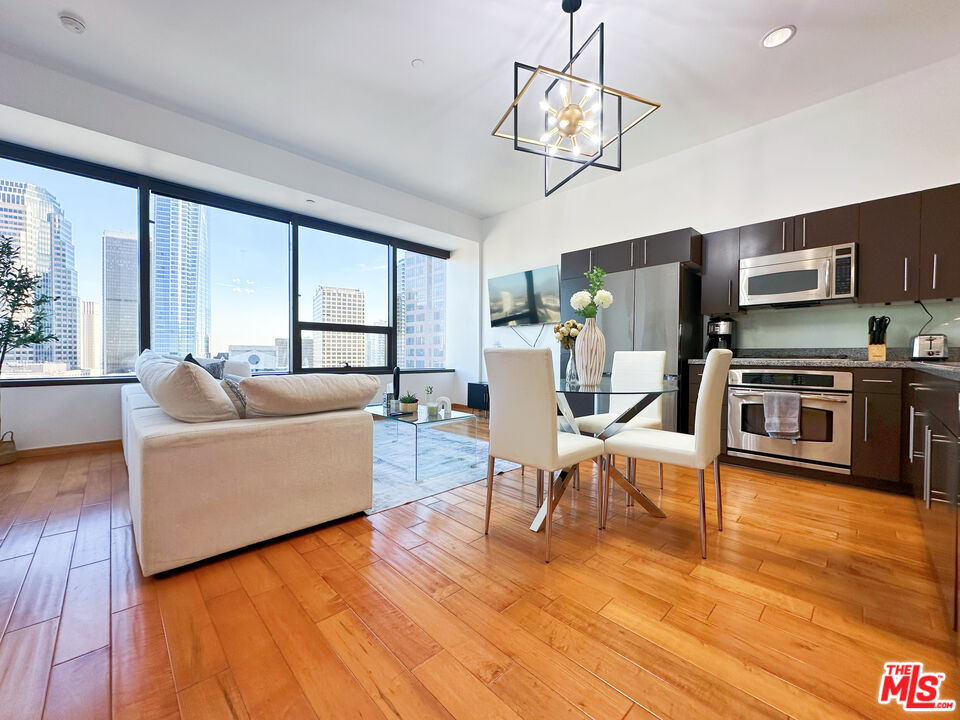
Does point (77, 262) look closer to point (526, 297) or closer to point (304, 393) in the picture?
point (304, 393)

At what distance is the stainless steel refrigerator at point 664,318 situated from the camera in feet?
11.2

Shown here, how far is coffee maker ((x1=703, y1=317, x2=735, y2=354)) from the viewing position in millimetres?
3455

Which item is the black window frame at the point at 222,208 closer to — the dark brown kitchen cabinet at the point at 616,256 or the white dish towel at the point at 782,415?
the dark brown kitchen cabinet at the point at 616,256

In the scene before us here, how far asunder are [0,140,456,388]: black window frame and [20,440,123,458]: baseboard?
0.55 metres

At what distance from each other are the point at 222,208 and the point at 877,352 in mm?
6179

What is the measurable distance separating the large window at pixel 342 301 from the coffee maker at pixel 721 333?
13.6 feet

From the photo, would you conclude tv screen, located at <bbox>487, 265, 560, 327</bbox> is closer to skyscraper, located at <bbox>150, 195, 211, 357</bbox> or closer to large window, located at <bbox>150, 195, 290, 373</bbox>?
large window, located at <bbox>150, 195, 290, 373</bbox>

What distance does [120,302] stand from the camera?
146 inches

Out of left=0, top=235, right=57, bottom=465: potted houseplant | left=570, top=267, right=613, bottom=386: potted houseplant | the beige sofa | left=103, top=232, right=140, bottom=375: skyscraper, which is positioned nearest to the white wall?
left=570, top=267, right=613, bottom=386: potted houseplant

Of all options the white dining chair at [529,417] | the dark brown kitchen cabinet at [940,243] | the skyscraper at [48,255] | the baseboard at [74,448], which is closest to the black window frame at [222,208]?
the skyscraper at [48,255]

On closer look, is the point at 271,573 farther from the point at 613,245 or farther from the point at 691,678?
the point at 613,245

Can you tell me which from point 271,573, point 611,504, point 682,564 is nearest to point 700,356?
point 611,504

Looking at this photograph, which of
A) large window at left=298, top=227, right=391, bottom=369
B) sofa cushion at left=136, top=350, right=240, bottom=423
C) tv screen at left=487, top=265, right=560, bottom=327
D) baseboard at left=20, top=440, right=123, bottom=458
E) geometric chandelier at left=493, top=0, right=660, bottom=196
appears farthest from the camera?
large window at left=298, top=227, right=391, bottom=369

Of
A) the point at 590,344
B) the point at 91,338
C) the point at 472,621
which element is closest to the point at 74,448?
the point at 91,338
